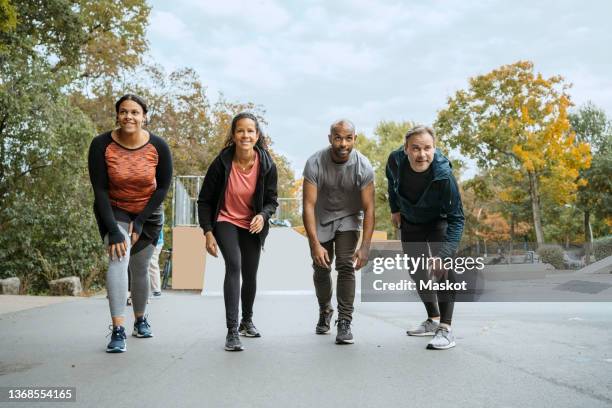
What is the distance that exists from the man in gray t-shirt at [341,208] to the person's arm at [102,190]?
1501 millimetres

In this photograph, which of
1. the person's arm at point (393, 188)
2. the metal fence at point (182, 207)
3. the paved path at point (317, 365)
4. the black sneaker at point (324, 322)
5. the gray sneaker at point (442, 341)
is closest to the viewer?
the paved path at point (317, 365)

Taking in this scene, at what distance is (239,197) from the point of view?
18.2 ft

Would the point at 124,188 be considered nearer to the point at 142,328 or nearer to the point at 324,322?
the point at 142,328

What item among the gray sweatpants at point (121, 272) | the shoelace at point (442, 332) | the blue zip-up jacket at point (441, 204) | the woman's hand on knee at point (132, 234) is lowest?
the shoelace at point (442, 332)

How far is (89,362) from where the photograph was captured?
4.63m

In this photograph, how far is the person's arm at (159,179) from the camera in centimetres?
537

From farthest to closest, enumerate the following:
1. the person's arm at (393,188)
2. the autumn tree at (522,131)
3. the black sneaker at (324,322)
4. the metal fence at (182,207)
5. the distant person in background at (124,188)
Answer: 1. the autumn tree at (522,131)
2. the metal fence at (182,207)
3. the black sneaker at (324,322)
4. the person's arm at (393,188)
5. the distant person in background at (124,188)

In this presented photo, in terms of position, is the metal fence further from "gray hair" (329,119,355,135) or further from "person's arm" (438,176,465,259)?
"person's arm" (438,176,465,259)

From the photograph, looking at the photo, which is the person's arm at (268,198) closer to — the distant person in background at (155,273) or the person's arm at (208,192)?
the person's arm at (208,192)

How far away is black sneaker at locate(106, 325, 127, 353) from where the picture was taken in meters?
5.03

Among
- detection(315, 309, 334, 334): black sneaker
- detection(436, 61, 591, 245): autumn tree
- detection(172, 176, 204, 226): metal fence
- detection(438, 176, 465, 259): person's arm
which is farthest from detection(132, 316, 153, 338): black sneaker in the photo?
detection(436, 61, 591, 245): autumn tree

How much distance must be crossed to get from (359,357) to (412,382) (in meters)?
0.96

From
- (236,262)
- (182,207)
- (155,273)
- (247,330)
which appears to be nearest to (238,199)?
(236,262)

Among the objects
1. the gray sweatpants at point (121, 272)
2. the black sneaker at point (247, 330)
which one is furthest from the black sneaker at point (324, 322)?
the gray sweatpants at point (121, 272)
